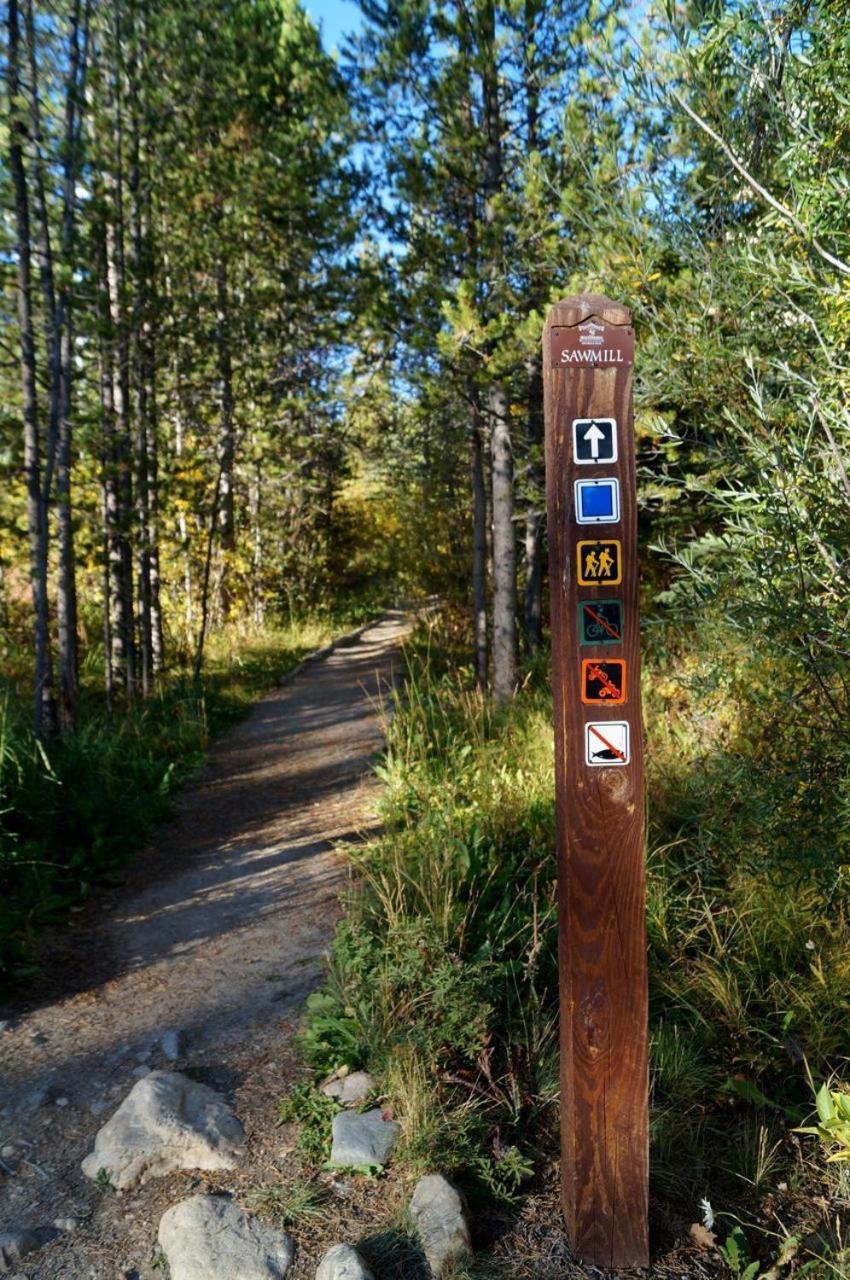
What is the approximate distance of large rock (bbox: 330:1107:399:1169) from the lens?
3059 mm

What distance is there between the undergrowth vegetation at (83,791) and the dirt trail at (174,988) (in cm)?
19

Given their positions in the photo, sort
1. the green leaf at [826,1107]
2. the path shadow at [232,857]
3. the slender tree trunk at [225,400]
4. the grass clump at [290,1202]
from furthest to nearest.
Answer: the slender tree trunk at [225,400]
the path shadow at [232,857]
the grass clump at [290,1202]
the green leaf at [826,1107]

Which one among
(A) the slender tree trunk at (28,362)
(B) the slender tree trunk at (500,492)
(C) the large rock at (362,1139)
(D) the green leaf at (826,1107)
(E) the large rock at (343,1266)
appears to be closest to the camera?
(D) the green leaf at (826,1107)

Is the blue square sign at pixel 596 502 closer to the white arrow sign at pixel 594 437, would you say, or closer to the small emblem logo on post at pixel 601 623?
the white arrow sign at pixel 594 437

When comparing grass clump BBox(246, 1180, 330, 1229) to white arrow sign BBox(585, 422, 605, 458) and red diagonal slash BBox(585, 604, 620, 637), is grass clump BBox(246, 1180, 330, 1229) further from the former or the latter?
white arrow sign BBox(585, 422, 605, 458)

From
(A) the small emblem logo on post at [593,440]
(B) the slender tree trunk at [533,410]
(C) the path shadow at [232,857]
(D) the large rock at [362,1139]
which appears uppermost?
(B) the slender tree trunk at [533,410]

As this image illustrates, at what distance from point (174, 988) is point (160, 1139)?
117 cm

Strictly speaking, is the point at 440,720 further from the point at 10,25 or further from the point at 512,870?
the point at 10,25

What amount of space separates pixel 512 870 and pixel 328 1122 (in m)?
1.57

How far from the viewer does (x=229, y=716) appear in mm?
10172

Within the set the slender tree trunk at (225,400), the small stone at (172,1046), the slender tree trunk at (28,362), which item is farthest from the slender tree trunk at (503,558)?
the small stone at (172,1046)

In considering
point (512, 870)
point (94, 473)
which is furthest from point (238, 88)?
point (512, 870)

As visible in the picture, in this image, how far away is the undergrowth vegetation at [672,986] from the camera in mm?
3158

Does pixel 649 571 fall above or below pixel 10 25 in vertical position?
below
